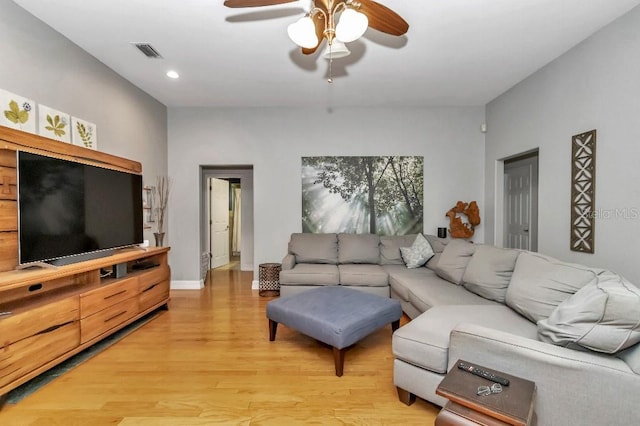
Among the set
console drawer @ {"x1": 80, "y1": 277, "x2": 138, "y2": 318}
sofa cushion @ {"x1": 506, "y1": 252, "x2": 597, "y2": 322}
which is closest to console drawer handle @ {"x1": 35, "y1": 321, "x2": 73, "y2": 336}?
console drawer @ {"x1": 80, "y1": 277, "x2": 138, "y2": 318}

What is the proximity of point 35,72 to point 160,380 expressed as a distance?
8.69ft

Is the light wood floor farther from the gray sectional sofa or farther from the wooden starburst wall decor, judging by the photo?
the wooden starburst wall decor

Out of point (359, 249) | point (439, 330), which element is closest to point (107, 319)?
point (439, 330)

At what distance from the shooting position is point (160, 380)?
2.00 metres

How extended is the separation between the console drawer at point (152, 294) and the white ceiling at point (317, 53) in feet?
7.86

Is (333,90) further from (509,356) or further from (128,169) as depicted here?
(509,356)

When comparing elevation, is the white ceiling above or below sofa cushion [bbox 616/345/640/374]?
above

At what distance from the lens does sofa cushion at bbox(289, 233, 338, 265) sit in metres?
3.87

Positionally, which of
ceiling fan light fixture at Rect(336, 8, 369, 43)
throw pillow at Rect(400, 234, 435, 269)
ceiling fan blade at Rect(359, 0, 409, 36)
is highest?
ceiling fan blade at Rect(359, 0, 409, 36)

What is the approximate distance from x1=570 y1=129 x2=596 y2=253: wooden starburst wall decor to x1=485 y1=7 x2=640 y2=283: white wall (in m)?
0.05

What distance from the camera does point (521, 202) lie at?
3.79 meters

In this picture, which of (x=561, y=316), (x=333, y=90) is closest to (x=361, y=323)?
(x=561, y=316)

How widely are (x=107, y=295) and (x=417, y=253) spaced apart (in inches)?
132

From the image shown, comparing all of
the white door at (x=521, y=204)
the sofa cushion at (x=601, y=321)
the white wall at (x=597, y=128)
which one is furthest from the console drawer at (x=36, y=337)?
the white door at (x=521, y=204)
